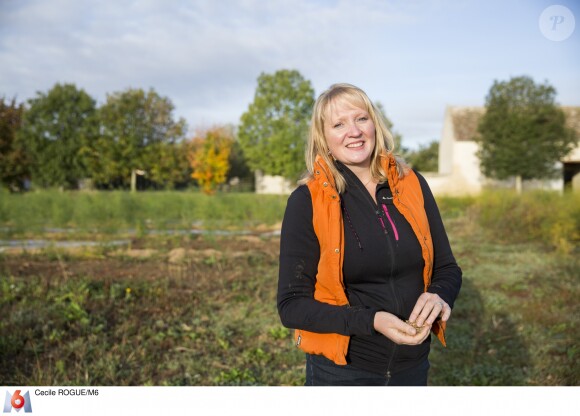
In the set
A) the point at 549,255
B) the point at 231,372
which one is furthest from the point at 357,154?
the point at 549,255

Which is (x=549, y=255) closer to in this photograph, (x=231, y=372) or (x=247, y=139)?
(x=231, y=372)

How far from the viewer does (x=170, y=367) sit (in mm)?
3477

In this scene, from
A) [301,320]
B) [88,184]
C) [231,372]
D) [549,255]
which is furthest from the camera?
[88,184]

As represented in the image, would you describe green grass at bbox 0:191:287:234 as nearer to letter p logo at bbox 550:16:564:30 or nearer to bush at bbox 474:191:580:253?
bush at bbox 474:191:580:253

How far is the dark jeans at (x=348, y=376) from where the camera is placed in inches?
64.3

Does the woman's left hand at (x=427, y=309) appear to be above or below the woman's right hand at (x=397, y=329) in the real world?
above

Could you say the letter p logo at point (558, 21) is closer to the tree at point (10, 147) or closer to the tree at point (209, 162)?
the tree at point (10, 147)

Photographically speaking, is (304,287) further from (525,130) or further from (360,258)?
(525,130)

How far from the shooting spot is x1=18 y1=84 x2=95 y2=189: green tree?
586 inches

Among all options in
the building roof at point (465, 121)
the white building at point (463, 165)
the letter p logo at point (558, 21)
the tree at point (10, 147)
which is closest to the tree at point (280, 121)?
the white building at point (463, 165)

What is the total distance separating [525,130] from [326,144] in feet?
66.9

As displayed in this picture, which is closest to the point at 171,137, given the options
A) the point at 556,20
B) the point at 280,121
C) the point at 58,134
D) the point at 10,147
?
the point at 280,121
